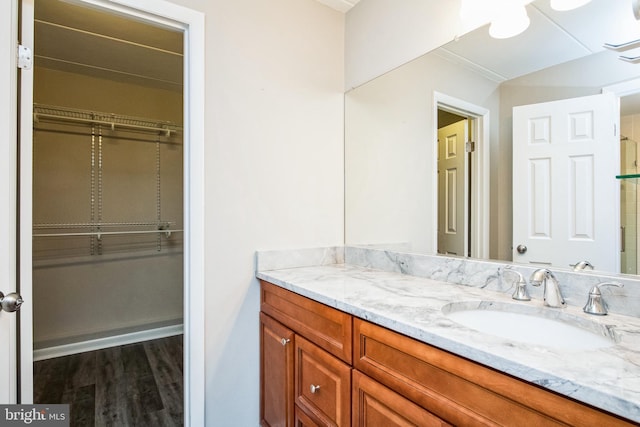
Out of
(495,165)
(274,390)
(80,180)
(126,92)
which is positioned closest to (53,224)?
(80,180)

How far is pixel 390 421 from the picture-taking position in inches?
33.3

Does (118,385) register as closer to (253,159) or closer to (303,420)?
(303,420)

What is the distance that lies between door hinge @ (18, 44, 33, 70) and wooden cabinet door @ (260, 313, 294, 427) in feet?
4.34

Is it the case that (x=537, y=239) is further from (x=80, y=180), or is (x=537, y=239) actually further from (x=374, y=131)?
(x=80, y=180)

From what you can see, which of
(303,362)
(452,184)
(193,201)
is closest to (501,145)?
(452,184)

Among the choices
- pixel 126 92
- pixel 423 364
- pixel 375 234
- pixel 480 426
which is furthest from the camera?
pixel 126 92

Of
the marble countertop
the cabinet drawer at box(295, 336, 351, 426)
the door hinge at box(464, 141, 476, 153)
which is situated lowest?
the cabinet drawer at box(295, 336, 351, 426)

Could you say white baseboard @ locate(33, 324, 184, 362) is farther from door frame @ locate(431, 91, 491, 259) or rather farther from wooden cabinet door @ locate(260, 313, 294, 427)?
door frame @ locate(431, 91, 491, 259)

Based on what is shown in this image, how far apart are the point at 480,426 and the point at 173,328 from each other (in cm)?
305

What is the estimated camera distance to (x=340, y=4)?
1.80m

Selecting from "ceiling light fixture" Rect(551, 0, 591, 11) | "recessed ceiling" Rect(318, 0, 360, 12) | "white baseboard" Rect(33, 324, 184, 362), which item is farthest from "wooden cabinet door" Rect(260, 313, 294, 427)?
"white baseboard" Rect(33, 324, 184, 362)

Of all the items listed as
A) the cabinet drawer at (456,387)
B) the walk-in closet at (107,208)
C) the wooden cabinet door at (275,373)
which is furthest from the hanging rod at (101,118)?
the cabinet drawer at (456,387)

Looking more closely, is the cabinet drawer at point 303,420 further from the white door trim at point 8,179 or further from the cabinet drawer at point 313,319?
the white door trim at point 8,179

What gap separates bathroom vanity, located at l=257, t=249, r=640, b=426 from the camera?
1.79ft
